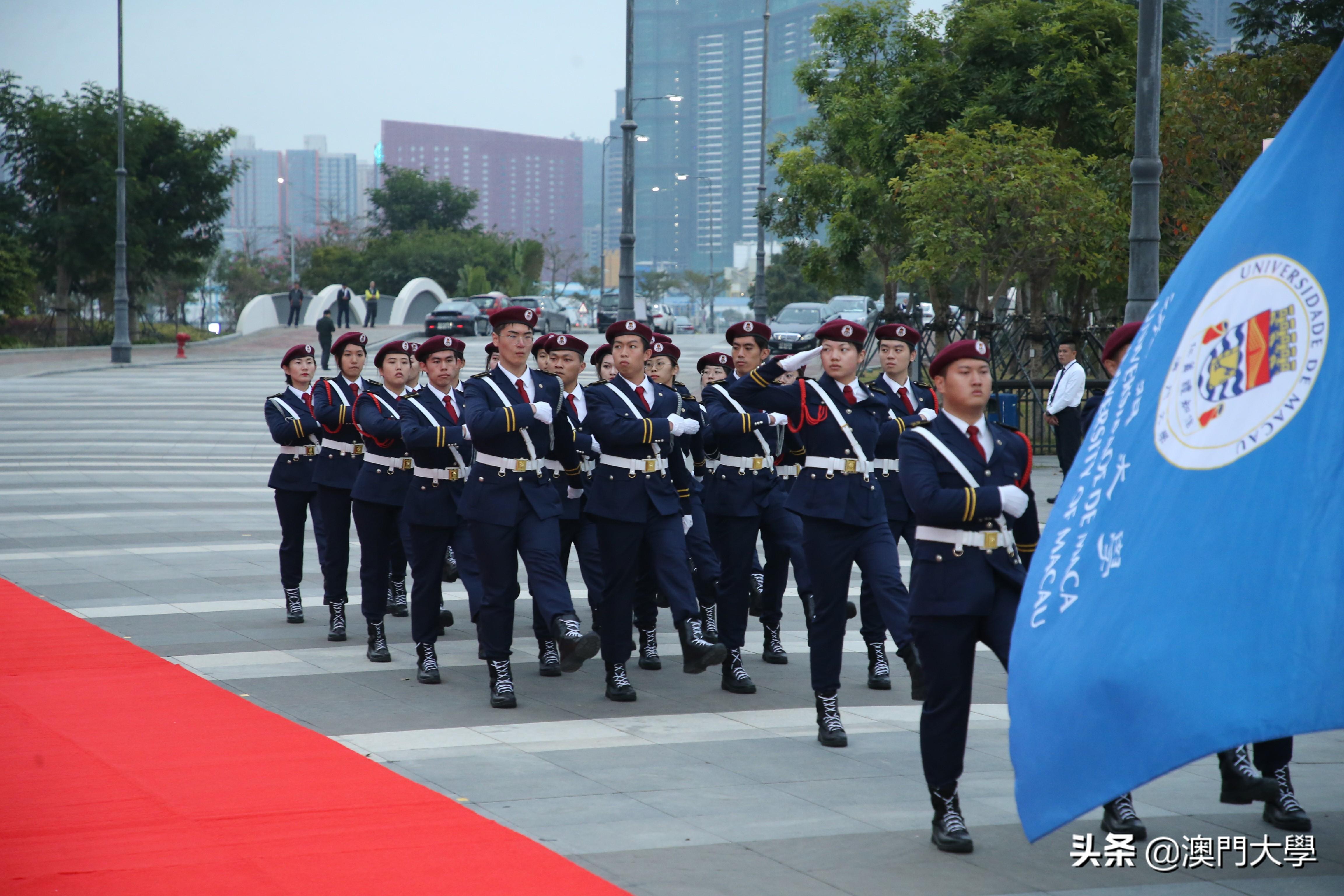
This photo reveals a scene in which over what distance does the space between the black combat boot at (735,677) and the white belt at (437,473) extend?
1880 mm

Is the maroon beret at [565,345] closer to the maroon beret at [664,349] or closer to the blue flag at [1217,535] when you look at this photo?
the maroon beret at [664,349]

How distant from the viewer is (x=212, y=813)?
5.53 m

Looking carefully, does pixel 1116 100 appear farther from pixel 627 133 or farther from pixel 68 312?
pixel 68 312

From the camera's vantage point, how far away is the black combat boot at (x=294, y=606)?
381 inches

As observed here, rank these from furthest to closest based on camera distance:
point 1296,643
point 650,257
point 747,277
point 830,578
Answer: point 650,257 < point 747,277 < point 830,578 < point 1296,643

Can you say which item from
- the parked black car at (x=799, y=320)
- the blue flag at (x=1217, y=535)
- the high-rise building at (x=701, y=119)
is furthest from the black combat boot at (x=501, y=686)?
the high-rise building at (x=701, y=119)

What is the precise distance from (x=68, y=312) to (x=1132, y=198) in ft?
139

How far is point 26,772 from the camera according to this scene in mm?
6039

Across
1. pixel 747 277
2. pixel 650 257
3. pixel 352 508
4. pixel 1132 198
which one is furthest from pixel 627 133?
pixel 650 257

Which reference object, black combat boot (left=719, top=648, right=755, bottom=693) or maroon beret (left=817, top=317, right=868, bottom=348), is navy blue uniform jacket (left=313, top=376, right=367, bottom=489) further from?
maroon beret (left=817, top=317, right=868, bottom=348)

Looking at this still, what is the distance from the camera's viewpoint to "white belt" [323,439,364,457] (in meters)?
9.13

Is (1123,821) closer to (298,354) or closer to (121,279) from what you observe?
(298,354)

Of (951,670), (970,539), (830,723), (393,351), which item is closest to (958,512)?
(970,539)

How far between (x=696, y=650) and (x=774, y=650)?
1104mm
